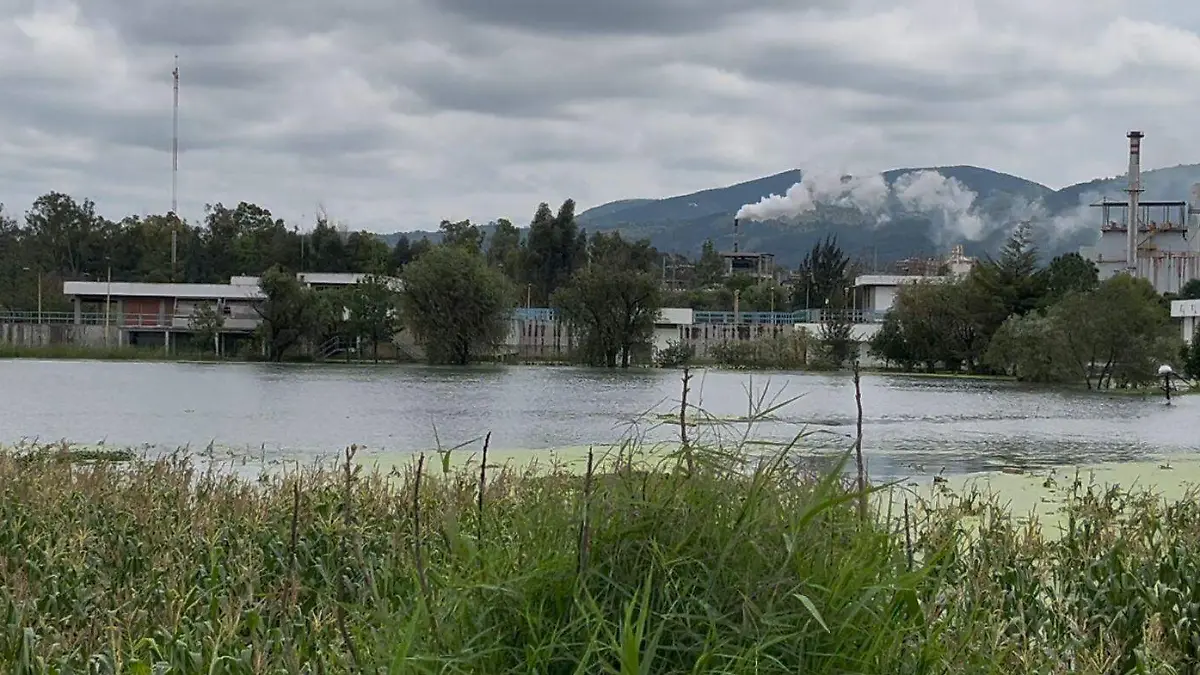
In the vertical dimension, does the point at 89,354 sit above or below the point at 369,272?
below

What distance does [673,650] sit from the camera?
11.7 ft

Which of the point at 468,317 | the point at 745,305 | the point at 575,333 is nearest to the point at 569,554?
the point at 468,317

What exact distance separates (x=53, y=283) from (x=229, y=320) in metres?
21.6

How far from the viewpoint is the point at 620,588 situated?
3.65 m

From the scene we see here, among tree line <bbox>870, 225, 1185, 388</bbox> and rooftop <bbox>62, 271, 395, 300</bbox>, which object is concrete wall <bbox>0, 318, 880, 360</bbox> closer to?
rooftop <bbox>62, 271, 395, 300</bbox>

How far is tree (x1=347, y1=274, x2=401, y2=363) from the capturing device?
231 feet

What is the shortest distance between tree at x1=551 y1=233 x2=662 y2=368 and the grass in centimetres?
5981

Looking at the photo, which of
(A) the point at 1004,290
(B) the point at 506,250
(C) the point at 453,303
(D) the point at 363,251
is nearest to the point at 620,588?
(C) the point at 453,303

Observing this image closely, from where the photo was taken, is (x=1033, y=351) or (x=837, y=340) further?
(x=837, y=340)

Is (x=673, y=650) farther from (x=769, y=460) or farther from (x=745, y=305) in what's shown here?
(x=745, y=305)

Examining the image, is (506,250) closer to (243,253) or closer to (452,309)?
(243,253)

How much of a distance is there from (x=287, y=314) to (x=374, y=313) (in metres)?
5.01

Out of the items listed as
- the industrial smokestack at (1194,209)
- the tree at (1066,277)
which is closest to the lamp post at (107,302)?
the tree at (1066,277)

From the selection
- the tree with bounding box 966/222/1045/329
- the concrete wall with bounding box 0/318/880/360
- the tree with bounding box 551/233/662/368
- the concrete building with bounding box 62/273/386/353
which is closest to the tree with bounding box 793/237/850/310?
the concrete wall with bounding box 0/318/880/360
